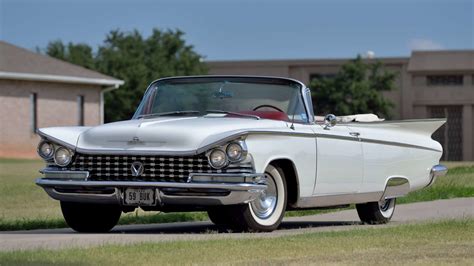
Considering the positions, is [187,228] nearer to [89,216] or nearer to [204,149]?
[89,216]

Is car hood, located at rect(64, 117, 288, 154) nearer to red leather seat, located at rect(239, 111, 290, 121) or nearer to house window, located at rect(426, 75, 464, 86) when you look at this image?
red leather seat, located at rect(239, 111, 290, 121)

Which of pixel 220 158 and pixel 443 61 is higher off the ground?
pixel 443 61

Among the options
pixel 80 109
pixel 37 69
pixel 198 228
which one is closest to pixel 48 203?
pixel 198 228

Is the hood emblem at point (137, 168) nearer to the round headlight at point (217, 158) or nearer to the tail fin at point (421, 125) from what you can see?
the round headlight at point (217, 158)

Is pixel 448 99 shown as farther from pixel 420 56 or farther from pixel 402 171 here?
pixel 402 171

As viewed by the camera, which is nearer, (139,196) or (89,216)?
(139,196)

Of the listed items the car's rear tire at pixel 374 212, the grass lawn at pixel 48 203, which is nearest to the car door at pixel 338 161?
the car's rear tire at pixel 374 212

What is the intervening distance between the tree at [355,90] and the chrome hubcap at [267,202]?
50886 mm

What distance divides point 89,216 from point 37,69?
33.9 m

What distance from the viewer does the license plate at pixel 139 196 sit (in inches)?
401

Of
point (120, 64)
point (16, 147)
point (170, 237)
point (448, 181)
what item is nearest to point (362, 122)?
point (170, 237)

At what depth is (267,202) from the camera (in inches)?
421

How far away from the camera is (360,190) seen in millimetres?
12062

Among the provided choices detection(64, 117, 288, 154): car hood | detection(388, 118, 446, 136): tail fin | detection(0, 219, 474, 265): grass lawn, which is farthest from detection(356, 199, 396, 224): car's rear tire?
detection(0, 219, 474, 265): grass lawn
